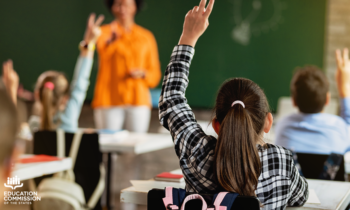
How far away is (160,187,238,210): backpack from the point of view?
917mm

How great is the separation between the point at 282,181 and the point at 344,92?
105 cm

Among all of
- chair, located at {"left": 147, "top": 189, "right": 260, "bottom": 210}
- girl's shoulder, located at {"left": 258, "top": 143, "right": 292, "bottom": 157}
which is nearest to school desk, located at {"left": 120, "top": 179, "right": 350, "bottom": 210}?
girl's shoulder, located at {"left": 258, "top": 143, "right": 292, "bottom": 157}

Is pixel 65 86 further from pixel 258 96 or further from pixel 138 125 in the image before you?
pixel 258 96

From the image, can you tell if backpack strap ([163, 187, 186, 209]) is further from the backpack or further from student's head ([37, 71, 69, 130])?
student's head ([37, 71, 69, 130])

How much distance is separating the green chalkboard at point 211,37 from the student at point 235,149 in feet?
8.89

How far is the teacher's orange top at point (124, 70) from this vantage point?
363 cm

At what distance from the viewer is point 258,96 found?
116cm

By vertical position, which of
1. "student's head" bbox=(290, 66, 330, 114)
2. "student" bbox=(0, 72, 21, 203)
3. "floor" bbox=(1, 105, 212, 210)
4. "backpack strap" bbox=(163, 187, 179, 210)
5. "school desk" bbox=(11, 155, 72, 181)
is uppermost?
"student's head" bbox=(290, 66, 330, 114)

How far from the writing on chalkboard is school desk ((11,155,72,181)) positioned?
2674mm

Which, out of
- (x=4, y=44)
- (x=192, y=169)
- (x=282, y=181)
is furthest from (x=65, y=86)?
(x=4, y=44)

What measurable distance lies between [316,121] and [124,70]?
215 centimetres

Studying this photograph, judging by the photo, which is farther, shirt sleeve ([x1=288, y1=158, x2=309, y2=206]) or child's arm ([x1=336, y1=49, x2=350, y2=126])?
child's arm ([x1=336, y1=49, x2=350, y2=126])

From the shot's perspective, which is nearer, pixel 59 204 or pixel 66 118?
pixel 59 204

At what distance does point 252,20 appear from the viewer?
394 cm
